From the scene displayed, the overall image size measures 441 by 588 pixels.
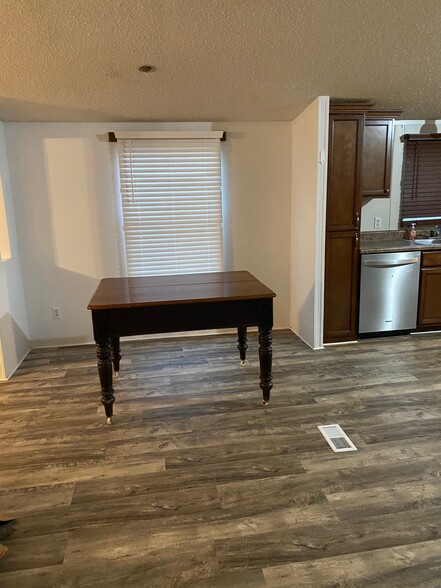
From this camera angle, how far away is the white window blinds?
3.76m

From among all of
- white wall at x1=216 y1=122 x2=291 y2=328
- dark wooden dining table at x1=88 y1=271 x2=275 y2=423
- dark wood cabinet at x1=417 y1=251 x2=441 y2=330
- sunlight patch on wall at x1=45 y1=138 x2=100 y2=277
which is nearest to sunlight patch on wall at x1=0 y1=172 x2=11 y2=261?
sunlight patch on wall at x1=45 y1=138 x2=100 y2=277

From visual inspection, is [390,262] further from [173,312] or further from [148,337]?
[148,337]

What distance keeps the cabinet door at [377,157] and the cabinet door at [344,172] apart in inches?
8.7

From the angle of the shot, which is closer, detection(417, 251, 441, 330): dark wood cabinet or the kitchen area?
the kitchen area

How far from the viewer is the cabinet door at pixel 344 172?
3357 millimetres

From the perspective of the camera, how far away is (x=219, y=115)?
11.8ft

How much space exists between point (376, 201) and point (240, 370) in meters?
2.44

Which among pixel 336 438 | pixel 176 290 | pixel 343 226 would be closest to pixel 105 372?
pixel 176 290

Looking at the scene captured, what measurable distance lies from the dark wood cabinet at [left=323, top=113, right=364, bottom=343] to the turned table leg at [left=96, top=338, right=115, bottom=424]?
2128 mm

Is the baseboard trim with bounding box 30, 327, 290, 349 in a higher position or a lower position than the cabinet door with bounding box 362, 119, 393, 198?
lower

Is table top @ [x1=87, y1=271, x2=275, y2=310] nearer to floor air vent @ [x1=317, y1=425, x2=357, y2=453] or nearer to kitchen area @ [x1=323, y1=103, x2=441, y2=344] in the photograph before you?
floor air vent @ [x1=317, y1=425, x2=357, y2=453]

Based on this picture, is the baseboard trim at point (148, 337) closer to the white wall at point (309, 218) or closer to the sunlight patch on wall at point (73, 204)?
the white wall at point (309, 218)

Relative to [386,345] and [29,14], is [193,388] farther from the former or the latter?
[29,14]

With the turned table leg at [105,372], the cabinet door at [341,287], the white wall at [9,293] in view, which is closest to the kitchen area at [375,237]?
the cabinet door at [341,287]
